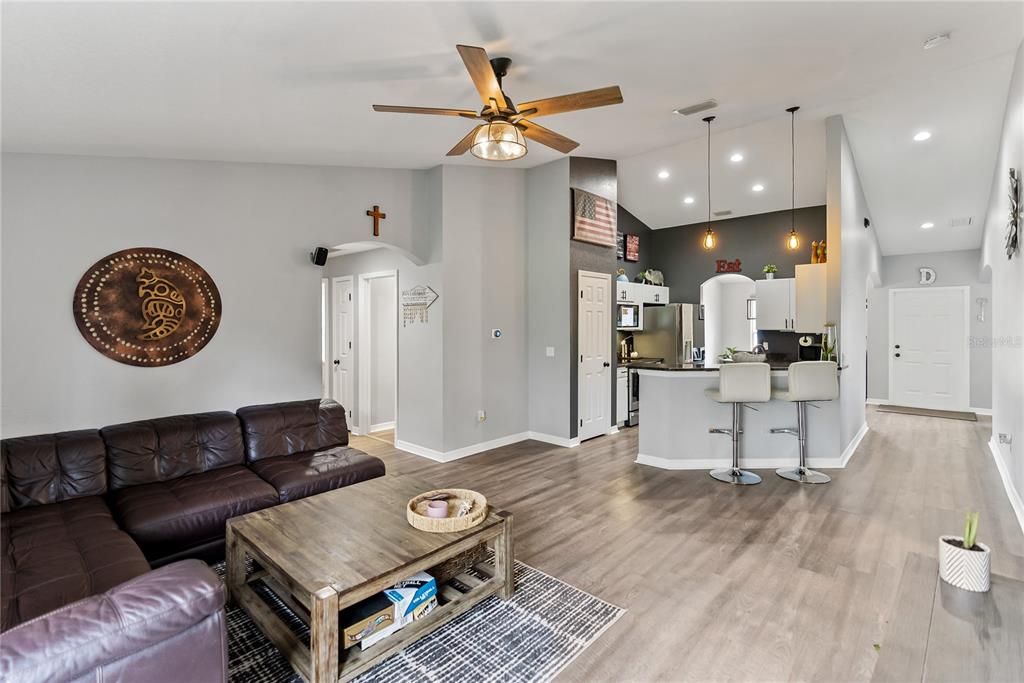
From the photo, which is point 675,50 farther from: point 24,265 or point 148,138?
point 24,265

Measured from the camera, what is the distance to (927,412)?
24.3 feet

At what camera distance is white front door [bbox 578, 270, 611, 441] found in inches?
219

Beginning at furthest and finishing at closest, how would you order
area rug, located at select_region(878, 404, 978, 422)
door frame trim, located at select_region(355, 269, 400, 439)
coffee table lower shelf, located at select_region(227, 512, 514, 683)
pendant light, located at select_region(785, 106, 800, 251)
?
area rug, located at select_region(878, 404, 978, 422) < door frame trim, located at select_region(355, 269, 400, 439) < pendant light, located at select_region(785, 106, 800, 251) < coffee table lower shelf, located at select_region(227, 512, 514, 683)

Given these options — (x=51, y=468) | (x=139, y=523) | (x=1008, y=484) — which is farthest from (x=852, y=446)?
(x=51, y=468)

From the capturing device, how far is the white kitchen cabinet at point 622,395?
626 centimetres

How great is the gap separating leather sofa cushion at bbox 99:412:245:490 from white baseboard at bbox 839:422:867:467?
5.26 metres

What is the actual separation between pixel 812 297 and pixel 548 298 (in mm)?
2655

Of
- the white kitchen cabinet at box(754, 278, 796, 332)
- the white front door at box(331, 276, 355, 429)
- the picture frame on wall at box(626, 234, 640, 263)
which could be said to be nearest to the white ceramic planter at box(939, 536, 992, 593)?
the white kitchen cabinet at box(754, 278, 796, 332)

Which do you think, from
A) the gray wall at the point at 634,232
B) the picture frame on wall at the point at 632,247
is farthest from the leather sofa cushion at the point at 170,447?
the picture frame on wall at the point at 632,247

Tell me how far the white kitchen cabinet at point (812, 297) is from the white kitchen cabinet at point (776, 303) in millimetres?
1716

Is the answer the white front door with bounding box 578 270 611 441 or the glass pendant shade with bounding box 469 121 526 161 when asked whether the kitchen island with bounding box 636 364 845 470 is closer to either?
the white front door with bounding box 578 270 611 441

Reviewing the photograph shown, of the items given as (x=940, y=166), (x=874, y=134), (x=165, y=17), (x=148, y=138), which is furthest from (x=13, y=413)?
(x=940, y=166)

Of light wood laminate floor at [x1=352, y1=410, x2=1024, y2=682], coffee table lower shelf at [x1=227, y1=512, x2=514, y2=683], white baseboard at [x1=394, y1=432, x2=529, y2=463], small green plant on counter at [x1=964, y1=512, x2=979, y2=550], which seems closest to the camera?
light wood laminate floor at [x1=352, y1=410, x2=1024, y2=682]

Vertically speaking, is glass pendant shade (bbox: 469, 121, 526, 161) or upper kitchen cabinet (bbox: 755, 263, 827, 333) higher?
glass pendant shade (bbox: 469, 121, 526, 161)
